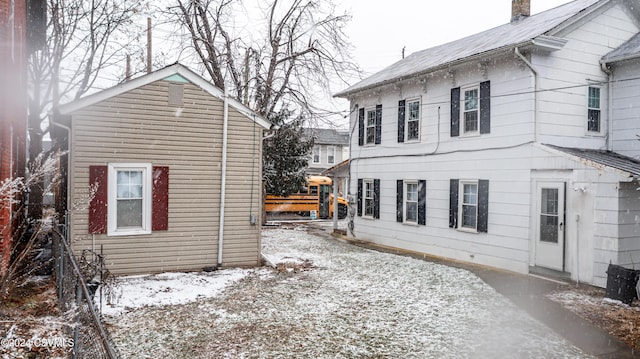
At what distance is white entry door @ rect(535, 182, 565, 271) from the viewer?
10781 mm

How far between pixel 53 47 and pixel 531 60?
1953 cm

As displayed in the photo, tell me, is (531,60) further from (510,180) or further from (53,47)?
(53,47)

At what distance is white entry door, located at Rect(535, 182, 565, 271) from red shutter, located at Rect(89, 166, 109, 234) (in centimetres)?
1043

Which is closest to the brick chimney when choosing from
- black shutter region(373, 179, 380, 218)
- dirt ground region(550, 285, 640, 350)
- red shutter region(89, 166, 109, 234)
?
black shutter region(373, 179, 380, 218)

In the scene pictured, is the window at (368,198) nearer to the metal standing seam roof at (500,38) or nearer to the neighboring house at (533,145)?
the neighboring house at (533,145)

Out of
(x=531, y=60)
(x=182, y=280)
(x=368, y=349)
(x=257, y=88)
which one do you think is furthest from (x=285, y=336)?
(x=257, y=88)

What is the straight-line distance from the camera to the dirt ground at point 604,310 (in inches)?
286

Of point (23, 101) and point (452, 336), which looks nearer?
point (452, 336)

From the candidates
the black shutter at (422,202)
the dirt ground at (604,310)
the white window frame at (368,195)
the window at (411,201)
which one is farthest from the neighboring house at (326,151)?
the dirt ground at (604,310)

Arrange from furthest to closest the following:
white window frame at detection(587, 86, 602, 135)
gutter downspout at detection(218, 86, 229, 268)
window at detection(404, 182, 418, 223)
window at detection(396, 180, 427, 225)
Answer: window at detection(404, 182, 418, 223)
window at detection(396, 180, 427, 225)
white window frame at detection(587, 86, 602, 135)
gutter downspout at detection(218, 86, 229, 268)

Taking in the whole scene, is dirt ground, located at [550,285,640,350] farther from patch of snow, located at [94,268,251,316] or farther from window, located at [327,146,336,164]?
window, located at [327,146,336,164]

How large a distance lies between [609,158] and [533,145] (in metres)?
1.94

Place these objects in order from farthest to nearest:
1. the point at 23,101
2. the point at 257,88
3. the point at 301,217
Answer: the point at 301,217
the point at 257,88
the point at 23,101

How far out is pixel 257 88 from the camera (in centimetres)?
2203
